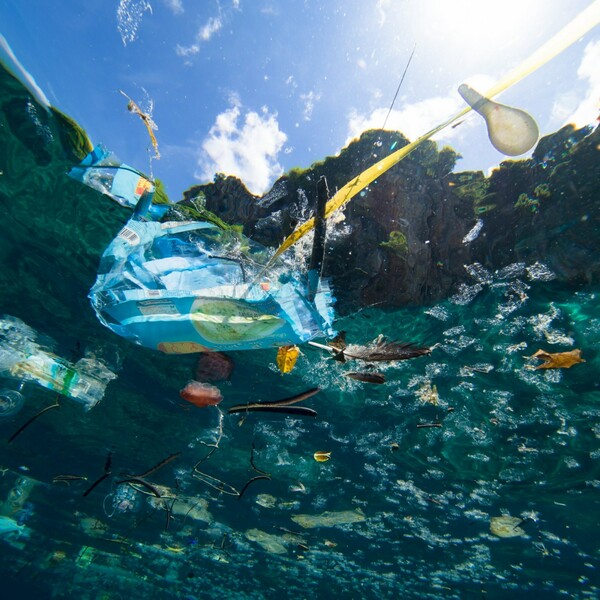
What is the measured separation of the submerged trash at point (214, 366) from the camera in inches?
349

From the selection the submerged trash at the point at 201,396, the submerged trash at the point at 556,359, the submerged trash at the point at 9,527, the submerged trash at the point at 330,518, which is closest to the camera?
the submerged trash at the point at 201,396

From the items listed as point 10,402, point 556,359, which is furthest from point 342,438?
Answer: point 10,402

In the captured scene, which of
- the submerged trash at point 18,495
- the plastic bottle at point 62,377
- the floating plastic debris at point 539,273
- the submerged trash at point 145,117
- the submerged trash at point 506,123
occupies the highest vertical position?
the floating plastic debris at point 539,273

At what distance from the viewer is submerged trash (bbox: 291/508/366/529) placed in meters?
15.5

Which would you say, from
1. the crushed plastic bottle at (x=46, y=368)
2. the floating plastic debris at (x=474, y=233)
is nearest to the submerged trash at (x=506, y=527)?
the floating plastic debris at (x=474, y=233)

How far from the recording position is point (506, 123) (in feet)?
7.45

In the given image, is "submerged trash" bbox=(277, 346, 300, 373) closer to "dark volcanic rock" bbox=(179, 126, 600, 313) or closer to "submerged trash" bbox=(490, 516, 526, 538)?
"dark volcanic rock" bbox=(179, 126, 600, 313)

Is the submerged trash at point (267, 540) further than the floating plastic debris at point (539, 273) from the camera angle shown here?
Yes

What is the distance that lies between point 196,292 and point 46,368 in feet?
34.3

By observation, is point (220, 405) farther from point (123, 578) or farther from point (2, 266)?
point (123, 578)

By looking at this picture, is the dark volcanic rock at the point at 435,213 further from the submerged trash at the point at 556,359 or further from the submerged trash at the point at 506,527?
the submerged trash at the point at 506,527

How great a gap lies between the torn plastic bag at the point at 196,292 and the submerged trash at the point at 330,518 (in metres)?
13.2

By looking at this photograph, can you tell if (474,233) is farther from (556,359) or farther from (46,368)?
(46,368)

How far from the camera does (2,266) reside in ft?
28.0
